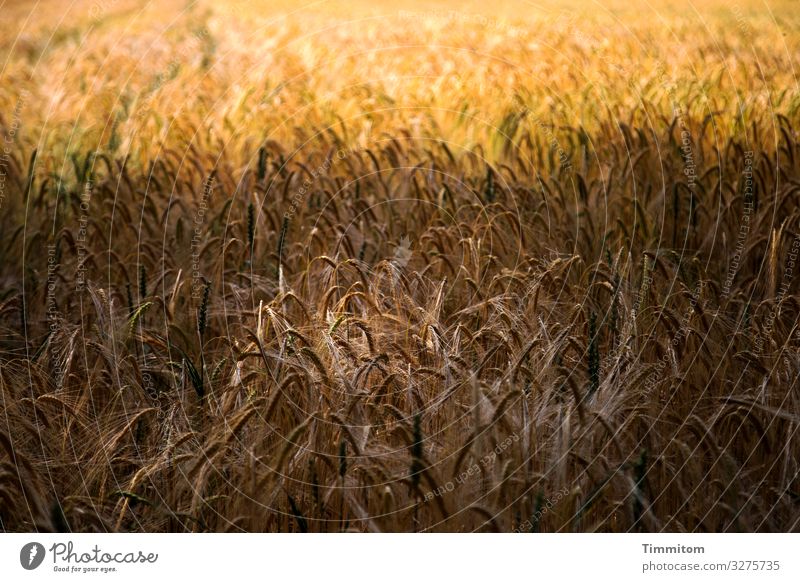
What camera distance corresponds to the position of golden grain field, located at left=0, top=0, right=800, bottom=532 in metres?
2.53

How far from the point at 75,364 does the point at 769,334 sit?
2249 millimetres

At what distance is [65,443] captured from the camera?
Answer: 271 centimetres

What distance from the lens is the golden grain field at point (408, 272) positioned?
253 cm

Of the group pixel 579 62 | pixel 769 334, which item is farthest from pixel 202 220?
pixel 769 334
